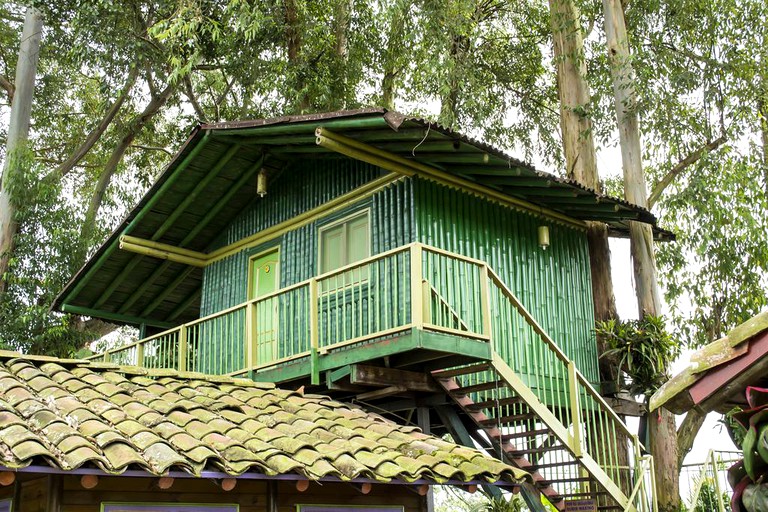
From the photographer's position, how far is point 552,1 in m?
18.0

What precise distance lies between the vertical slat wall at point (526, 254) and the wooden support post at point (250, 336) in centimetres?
251

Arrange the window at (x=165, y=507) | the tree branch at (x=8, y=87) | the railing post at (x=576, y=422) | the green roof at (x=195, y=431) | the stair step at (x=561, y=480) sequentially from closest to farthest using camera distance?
the green roof at (x=195, y=431), the window at (x=165, y=507), the railing post at (x=576, y=422), the stair step at (x=561, y=480), the tree branch at (x=8, y=87)

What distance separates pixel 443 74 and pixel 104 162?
1277 cm

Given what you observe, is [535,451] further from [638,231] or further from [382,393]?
[638,231]

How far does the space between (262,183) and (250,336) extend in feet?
9.73

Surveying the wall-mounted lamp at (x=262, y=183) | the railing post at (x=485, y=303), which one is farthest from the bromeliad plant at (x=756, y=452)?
the wall-mounted lamp at (x=262, y=183)

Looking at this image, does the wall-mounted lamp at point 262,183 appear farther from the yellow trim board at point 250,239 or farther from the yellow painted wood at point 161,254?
the yellow painted wood at point 161,254

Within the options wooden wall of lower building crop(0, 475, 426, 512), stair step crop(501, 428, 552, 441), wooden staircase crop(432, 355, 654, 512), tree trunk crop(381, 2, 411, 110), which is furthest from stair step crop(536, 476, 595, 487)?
tree trunk crop(381, 2, 411, 110)

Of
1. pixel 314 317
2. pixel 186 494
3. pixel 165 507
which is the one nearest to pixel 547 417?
pixel 314 317

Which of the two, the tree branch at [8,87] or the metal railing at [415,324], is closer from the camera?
the metal railing at [415,324]

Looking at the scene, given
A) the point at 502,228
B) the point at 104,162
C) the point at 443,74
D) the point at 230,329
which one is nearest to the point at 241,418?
the point at 230,329

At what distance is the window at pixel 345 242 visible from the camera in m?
12.5

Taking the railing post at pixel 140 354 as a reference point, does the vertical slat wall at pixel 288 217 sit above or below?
above

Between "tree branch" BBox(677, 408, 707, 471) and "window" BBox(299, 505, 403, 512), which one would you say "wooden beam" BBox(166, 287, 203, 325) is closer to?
"window" BBox(299, 505, 403, 512)
